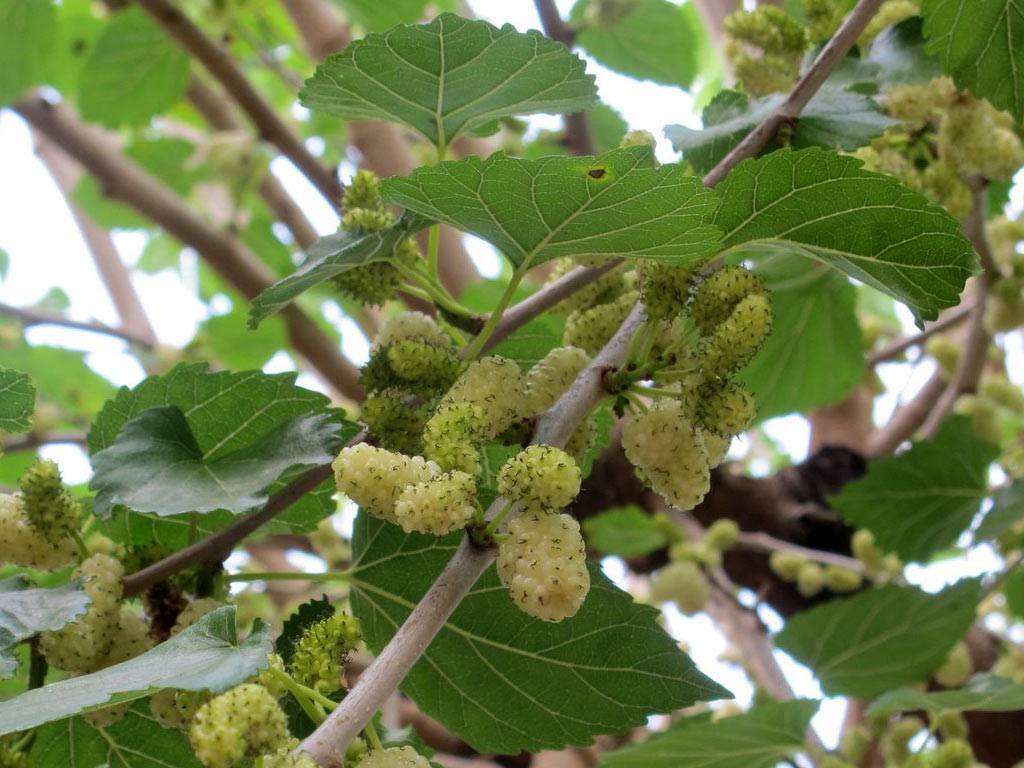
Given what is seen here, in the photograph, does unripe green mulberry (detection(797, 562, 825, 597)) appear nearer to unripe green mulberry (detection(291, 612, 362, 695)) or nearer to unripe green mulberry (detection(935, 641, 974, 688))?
unripe green mulberry (detection(935, 641, 974, 688))

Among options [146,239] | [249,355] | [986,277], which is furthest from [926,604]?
[146,239]

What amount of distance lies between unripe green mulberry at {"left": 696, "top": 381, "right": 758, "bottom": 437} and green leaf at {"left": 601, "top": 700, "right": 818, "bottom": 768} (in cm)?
48

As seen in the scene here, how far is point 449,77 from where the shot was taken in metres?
0.69

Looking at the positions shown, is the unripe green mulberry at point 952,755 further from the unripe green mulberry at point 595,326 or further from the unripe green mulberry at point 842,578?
the unripe green mulberry at point 595,326

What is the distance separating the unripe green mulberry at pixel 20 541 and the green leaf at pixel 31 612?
0.04m

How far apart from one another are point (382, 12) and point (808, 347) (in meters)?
0.79

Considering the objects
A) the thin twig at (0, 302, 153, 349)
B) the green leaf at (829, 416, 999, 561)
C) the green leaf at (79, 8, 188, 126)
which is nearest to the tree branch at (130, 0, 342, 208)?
the green leaf at (79, 8, 188, 126)

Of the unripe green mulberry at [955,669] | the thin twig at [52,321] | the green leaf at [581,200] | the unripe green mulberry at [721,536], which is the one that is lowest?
the unripe green mulberry at [955,669]

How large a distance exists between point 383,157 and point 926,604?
1.06 m

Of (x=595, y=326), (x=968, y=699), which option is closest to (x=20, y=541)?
(x=595, y=326)

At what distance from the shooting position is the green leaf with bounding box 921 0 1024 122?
0.76 metres

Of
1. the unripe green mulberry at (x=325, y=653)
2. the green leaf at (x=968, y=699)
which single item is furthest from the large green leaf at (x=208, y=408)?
the green leaf at (x=968, y=699)

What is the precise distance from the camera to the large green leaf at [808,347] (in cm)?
127

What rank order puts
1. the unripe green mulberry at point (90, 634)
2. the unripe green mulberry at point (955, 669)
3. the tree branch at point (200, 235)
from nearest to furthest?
1. the unripe green mulberry at point (90, 634)
2. the unripe green mulberry at point (955, 669)
3. the tree branch at point (200, 235)
